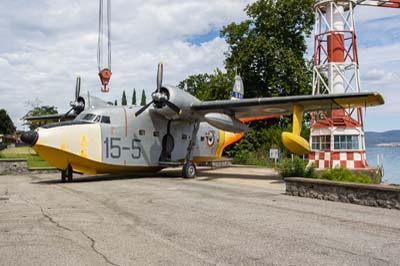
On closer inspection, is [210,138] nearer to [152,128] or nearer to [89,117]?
[152,128]

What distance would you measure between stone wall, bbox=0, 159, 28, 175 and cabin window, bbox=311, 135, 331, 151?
14708mm

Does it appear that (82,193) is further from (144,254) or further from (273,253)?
(273,253)

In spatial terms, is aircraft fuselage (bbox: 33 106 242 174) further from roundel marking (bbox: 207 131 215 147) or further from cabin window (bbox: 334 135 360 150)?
cabin window (bbox: 334 135 360 150)

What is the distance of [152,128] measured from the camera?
17.4 metres

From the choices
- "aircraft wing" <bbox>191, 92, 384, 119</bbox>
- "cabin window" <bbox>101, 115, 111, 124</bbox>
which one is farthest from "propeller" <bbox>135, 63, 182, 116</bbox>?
"cabin window" <bbox>101, 115, 111, 124</bbox>

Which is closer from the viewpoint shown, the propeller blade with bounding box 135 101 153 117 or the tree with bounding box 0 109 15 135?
the propeller blade with bounding box 135 101 153 117

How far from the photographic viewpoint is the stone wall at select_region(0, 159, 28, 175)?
19.3 metres

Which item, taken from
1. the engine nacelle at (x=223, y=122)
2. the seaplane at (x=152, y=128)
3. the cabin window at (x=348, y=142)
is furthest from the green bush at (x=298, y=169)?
the cabin window at (x=348, y=142)

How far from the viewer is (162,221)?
7000 millimetres

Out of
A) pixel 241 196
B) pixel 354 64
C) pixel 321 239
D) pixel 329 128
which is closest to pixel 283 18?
pixel 354 64

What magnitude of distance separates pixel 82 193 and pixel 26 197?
60.4 inches

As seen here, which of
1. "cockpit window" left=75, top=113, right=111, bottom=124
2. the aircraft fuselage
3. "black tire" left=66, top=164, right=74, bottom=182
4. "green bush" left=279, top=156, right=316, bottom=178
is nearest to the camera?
"green bush" left=279, top=156, right=316, bottom=178

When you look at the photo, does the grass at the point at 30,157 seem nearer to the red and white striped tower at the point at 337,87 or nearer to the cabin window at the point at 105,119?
the cabin window at the point at 105,119

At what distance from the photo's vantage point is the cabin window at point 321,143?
668 inches
